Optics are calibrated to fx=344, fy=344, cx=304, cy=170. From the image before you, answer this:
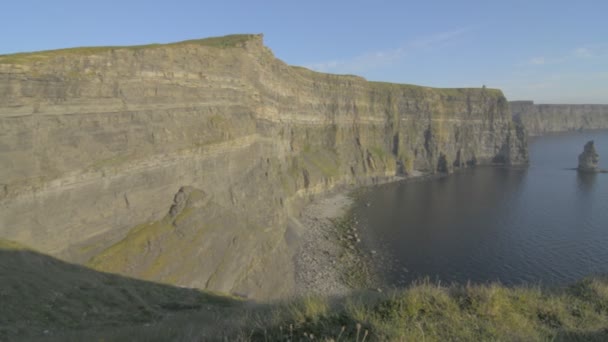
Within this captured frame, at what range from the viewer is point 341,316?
645 cm

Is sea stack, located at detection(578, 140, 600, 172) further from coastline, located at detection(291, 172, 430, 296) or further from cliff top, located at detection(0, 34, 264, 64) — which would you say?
cliff top, located at detection(0, 34, 264, 64)

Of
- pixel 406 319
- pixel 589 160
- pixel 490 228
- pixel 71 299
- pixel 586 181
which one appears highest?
pixel 406 319

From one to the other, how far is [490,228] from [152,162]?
172 ft

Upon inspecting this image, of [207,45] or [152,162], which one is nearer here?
[152,162]

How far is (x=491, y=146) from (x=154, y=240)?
428 feet

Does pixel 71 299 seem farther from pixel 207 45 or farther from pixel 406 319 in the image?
pixel 207 45

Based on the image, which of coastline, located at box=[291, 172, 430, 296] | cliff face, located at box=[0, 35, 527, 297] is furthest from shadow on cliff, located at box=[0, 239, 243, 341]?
coastline, located at box=[291, 172, 430, 296]

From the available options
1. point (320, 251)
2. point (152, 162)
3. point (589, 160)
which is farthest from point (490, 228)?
point (589, 160)

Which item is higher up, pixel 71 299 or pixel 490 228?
pixel 71 299

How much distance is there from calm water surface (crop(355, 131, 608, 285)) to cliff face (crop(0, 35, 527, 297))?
17.9 meters

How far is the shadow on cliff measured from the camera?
1250 cm

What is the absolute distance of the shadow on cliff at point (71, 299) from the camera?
492 inches

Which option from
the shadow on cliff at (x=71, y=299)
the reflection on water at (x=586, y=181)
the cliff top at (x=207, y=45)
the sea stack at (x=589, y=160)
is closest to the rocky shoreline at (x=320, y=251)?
the shadow on cliff at (x=71, y=299)

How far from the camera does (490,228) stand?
186 ft
